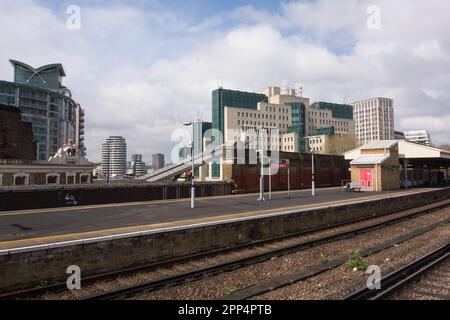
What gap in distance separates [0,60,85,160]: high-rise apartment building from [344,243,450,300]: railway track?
113 m

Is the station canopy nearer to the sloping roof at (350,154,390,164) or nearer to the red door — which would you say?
the sloping roof at (350,154,390,164)

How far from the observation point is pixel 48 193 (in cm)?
2570

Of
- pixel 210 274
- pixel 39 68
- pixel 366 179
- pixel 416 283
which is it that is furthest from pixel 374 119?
pixel 210 274

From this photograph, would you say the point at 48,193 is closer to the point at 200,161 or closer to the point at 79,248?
the point at 79,248

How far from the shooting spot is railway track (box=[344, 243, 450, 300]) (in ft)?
28.9

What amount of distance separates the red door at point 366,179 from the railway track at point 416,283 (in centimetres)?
3138

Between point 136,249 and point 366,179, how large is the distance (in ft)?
118

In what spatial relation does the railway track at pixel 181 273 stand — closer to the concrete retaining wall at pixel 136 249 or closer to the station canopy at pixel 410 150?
the concrete retaining wall at pixel 136 249

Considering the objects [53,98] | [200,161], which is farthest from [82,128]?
[200,161]

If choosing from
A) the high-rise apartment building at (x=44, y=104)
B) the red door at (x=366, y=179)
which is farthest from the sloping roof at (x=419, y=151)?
the high-rise apartment building at (x=44, y=104)

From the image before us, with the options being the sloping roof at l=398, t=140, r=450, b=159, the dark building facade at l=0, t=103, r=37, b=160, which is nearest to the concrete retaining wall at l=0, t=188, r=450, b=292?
the sloping roof at l=398, t=140, r=450, b=159

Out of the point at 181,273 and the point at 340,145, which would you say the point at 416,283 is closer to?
the point at 181,273

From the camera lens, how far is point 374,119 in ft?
590

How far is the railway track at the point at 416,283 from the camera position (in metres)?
8.81
